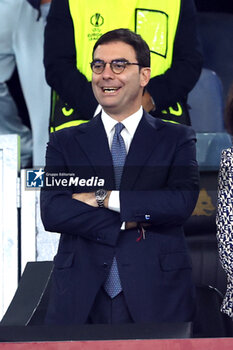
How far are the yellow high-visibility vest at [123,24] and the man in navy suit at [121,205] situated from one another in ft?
1.93

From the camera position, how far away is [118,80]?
2510 mm

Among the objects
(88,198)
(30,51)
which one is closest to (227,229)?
(88,198)

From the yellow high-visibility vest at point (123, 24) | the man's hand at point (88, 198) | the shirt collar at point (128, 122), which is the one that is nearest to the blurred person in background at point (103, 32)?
the yellow high-visibility vest at point (123, 24)

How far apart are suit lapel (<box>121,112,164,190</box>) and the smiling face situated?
0.08 metres

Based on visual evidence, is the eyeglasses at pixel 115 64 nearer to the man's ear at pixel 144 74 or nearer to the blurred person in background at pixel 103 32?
the man's ear at pixel 144 74

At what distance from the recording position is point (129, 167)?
2.49 meters

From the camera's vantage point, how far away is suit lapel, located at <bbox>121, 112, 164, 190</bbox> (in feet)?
8.13

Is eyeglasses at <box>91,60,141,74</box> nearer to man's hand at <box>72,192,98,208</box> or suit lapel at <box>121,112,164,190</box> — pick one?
suit lapel at <box>121,112,164,190</box>

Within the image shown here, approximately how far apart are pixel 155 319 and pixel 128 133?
1.94ft

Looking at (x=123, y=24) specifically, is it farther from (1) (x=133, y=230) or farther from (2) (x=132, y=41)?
(1) (x=133, y=230)

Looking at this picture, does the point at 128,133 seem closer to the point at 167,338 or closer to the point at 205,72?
the point at 167,338

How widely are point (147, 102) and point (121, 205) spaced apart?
2.40 feet

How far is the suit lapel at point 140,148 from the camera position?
2.48m

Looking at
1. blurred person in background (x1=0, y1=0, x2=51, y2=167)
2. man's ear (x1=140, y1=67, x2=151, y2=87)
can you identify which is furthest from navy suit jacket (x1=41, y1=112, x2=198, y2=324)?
blurred person in background (x1=0, y1=0, x2=51, y2=167)
